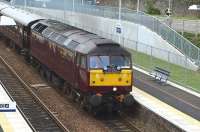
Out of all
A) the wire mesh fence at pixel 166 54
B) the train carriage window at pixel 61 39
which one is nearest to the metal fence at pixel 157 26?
the wire mesh fence at pixel 166 54

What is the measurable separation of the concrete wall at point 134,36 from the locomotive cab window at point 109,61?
10.6 meters

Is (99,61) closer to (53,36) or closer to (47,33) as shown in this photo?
(53,36)

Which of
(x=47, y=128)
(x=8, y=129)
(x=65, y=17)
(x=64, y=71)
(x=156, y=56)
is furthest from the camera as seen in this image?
(x=65, y=17)

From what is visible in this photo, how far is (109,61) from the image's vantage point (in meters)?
21.5

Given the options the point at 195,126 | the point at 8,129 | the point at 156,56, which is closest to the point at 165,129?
the point at 195,126

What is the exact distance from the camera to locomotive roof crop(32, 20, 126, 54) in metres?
21.8

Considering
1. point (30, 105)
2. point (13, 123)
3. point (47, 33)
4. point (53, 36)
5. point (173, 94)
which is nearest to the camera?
point (13, 123)

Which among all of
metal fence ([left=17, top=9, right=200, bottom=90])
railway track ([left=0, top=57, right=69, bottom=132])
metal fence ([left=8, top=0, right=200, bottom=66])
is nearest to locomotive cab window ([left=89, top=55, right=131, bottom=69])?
railway track ([left=0, top=57, right=69, bottom=132])

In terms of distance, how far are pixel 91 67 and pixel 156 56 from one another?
54.6ft

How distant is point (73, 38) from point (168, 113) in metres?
5.55

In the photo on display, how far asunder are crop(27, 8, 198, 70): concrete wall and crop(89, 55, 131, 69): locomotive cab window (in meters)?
10.6

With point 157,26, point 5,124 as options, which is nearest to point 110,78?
point 5,124

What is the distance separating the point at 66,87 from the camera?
2511 centimetres

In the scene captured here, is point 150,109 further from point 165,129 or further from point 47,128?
point 47,128
